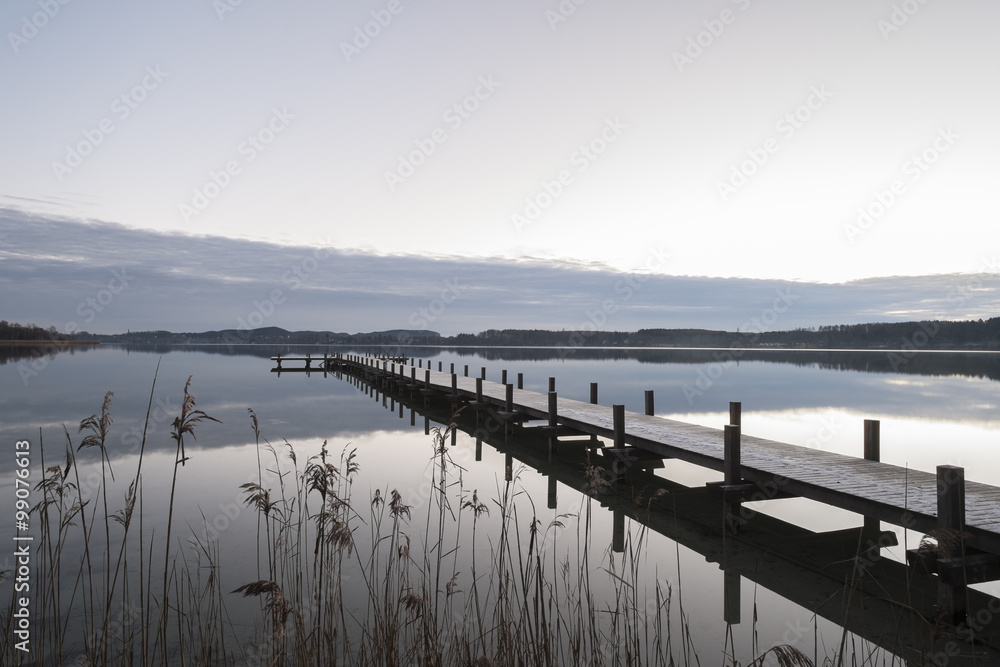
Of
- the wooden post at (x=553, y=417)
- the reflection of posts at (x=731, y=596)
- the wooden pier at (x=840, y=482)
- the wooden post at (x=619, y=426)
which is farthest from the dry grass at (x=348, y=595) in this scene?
the wooden post at (x=553, y=417)

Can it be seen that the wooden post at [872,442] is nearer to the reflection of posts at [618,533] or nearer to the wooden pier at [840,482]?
the wooden pier at [840,482]

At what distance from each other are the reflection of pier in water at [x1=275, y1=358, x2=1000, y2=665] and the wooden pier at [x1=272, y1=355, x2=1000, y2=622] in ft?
0.20

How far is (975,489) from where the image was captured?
718 cm

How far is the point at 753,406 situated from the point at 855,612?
21.9 metres

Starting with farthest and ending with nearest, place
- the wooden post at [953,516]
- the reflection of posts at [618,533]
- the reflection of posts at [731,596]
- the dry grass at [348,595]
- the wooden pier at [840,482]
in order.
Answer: the reflection of posts at [618,533] → the reflection of posts at [731,596] → the wooden pier at [840,482] → the wooden post at [953,516] → the dry grass at [348,595]

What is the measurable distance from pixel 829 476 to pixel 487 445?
944 centimetres

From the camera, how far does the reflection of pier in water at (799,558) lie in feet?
16.8

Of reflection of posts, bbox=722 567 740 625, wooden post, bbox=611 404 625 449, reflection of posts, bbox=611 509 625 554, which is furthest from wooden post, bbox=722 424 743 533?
wooden post, bbox=611 404 625 449

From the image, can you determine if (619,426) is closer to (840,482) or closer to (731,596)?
(840,482)

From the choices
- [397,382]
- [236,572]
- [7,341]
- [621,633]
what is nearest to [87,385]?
[397,382]

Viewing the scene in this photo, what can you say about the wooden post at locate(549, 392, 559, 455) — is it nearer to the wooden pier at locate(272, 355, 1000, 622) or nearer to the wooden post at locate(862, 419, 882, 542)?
the wooden pier at locate(272, 355, 1000, 622)

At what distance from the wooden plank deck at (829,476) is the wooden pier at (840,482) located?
1 centimetres

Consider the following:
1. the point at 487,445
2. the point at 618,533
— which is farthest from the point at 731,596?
the point at 487,445

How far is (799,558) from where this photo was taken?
24.3 feet
